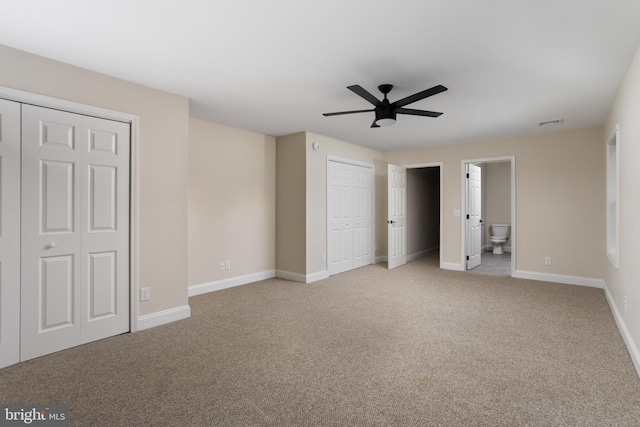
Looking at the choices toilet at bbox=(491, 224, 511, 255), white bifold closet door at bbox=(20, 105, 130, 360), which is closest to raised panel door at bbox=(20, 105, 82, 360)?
A: white bifold closet door at bbox=(20, 105, 130, 360)

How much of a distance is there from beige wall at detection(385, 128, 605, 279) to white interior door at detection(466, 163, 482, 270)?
0.56 metres

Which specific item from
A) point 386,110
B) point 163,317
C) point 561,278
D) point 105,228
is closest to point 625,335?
point 561,278

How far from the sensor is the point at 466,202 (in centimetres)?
620

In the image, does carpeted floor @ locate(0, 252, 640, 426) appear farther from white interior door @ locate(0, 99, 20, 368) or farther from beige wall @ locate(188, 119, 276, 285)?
beige wall @ locate(188, 119, 276, 285)

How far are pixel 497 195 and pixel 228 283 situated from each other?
23.6ft

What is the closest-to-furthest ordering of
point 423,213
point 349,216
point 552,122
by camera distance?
point 552,122
point 349,216
point 423,213

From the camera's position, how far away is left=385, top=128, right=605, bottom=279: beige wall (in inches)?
196

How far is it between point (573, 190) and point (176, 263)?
573cm

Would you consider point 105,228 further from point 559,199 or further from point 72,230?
point 559,199

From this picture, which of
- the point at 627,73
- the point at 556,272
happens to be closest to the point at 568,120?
the point at 627,73

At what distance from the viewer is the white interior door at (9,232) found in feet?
8.25

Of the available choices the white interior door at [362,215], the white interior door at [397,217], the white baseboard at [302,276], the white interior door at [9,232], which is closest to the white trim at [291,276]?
the white baseboard at [302,276]

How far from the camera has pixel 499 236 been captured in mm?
8453

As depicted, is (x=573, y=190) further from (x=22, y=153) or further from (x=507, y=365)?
(x=22, y=153)
